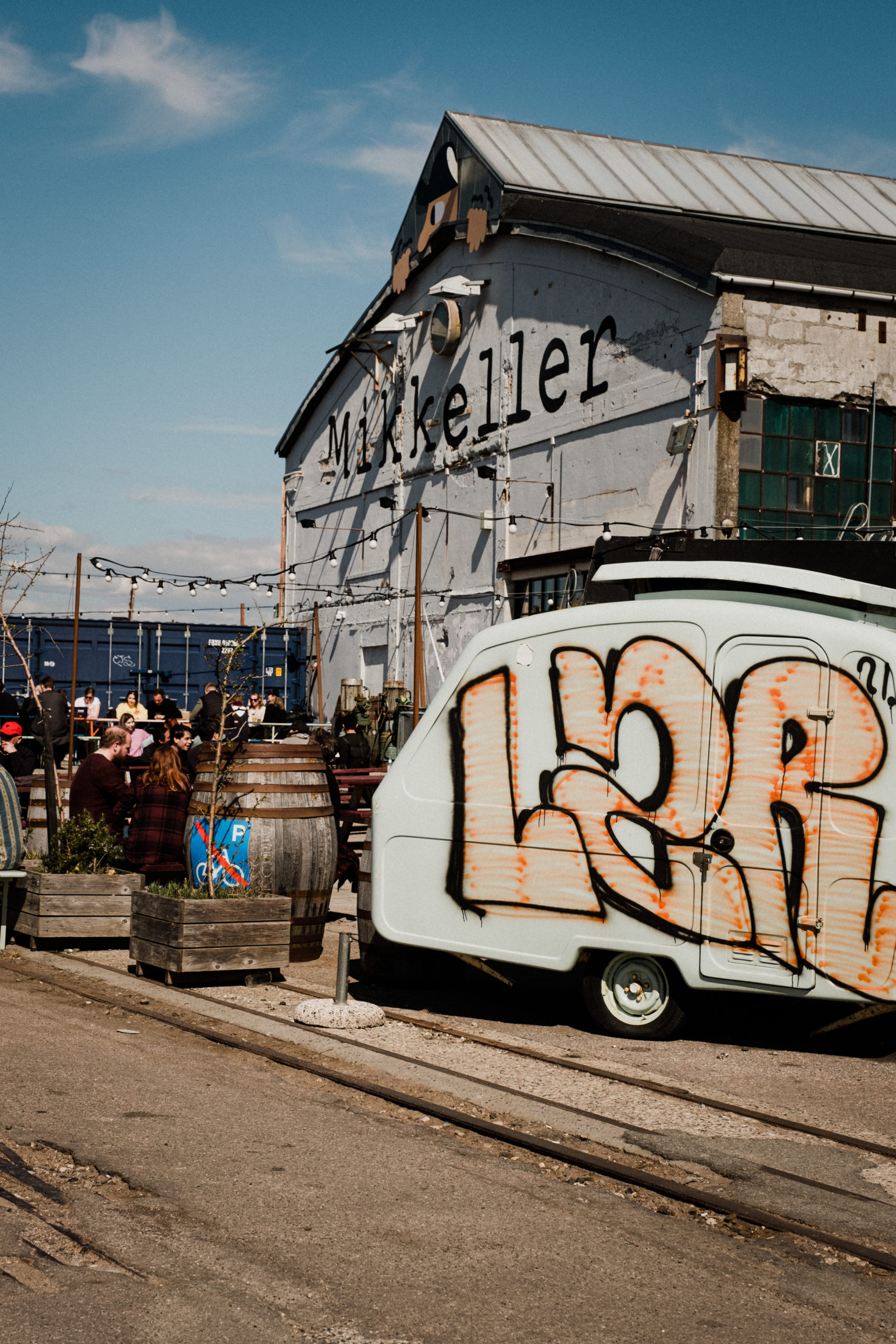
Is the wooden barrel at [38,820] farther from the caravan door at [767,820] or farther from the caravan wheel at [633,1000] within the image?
the caravan door at [767,820]

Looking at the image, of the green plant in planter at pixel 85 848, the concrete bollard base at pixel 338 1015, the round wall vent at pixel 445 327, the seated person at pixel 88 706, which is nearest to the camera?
the concrete bollard base at pixel 338 1015

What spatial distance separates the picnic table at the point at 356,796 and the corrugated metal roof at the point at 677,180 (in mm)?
16847

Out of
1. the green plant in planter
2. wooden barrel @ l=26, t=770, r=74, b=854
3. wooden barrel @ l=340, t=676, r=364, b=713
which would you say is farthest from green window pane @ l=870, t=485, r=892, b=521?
the green plant in planter

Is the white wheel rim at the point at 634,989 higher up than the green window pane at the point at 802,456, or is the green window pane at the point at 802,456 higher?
the green window pane at the point at 802,456

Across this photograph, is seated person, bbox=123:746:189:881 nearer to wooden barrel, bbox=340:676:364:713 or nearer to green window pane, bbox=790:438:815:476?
green window pane, bbox=790:438:815:476

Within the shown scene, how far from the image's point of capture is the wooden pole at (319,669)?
36.7 meters

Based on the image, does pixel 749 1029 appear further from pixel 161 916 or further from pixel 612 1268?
pixel 612 1268

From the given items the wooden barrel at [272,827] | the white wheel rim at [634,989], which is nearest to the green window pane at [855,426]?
the wooden barrel at [272,827]

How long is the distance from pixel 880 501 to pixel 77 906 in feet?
50.5

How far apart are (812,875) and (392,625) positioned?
1009 inches

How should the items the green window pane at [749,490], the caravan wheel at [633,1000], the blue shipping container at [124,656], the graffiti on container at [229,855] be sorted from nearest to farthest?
1. the caravan wheel at [633,1000]
2. the graffiti on container at [229,855]
3. the green window pane at [749,490]
4. the blue shipping container at [124,656]

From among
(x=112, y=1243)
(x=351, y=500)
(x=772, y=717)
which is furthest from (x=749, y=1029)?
(x=351, y=500)

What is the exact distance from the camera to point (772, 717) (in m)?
8.38

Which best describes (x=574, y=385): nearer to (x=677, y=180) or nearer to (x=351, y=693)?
(x=677, y=180)
